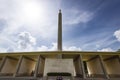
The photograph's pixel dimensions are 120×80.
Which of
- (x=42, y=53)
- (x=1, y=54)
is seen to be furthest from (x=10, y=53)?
(x=42, y=53)

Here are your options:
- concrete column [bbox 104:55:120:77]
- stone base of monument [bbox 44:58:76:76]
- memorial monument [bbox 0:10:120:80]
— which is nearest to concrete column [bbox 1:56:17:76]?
memorial monument [bbox 0:10:120:80]

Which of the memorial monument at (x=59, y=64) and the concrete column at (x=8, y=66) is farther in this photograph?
the concrete column at (x=8, y=66)

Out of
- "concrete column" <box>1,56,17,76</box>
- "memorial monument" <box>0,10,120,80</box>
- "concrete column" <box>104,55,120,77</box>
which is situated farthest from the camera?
"concrete column" <box>1,56,17,76</box>

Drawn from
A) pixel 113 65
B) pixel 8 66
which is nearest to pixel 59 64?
pixel 8 66

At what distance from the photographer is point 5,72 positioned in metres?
29.7

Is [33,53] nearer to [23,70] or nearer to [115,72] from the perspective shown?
[23,70]

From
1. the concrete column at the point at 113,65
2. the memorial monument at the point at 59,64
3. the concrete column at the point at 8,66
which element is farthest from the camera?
the concrete column at the point at 8,66

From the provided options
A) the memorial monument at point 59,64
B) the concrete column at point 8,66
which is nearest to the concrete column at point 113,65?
the memorial monument at point 59,64

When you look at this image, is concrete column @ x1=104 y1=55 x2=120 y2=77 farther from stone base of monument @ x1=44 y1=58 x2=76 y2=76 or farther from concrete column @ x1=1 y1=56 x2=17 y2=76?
concrete column @ x1=1 y1=56 x2=17 y2=76

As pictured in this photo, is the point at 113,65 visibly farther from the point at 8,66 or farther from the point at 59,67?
the point at 8,66

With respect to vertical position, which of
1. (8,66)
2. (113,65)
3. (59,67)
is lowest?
(59,67)

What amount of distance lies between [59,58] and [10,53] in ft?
43.4

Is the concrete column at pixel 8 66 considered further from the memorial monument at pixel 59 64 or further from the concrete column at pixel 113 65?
the concrete column at pixel 113 65

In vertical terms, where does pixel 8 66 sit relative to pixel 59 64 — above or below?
above
